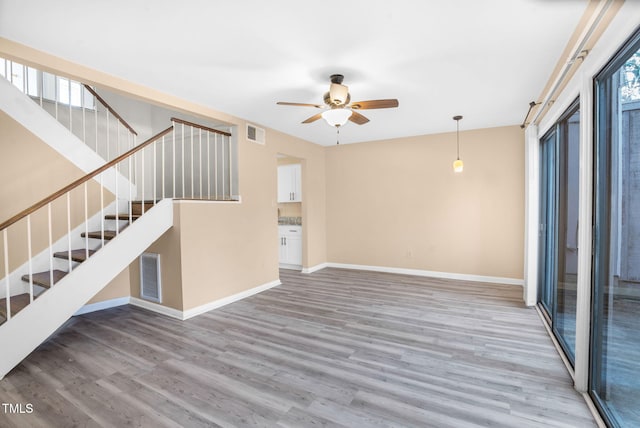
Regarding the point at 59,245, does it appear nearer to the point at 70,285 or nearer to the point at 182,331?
the point at 70,285

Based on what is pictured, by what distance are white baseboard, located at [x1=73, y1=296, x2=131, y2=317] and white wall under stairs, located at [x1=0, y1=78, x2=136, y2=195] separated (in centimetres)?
148

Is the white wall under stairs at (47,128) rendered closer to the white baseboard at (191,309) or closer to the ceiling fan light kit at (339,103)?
the white baseboard at (191,309)

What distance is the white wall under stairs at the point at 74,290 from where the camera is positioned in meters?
2.35

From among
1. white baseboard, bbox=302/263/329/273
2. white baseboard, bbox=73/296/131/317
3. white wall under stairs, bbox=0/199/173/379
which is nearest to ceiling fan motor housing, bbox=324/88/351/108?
white wall under stairs, bbox=0/199/173/379

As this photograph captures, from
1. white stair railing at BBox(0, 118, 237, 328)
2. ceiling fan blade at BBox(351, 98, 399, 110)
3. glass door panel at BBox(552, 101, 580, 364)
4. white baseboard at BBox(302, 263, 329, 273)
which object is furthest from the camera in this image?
white baseboard at BBox(302, 263, 329, 273)

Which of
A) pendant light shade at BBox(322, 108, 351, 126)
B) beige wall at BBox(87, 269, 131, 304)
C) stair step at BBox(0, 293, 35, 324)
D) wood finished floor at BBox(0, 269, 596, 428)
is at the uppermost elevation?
pendant light shade at BBox(322, 108, 351, 126)

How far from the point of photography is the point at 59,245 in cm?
349

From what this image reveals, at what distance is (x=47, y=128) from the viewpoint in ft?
11.1

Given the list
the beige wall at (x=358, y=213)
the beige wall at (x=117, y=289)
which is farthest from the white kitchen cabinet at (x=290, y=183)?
the beige wall at (x=117, y=289)

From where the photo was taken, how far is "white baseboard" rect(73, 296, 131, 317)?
376 cm

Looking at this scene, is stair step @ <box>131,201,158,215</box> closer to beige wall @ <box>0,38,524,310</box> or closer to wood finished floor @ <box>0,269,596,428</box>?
beige wall @ <box>0,38,524,310</box>

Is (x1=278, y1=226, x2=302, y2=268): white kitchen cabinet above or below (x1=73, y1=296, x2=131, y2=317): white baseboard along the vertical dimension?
above

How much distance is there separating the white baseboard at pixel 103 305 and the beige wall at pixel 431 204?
3719 mm

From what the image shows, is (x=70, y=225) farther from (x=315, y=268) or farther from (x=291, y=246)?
(x=315, y=268)
